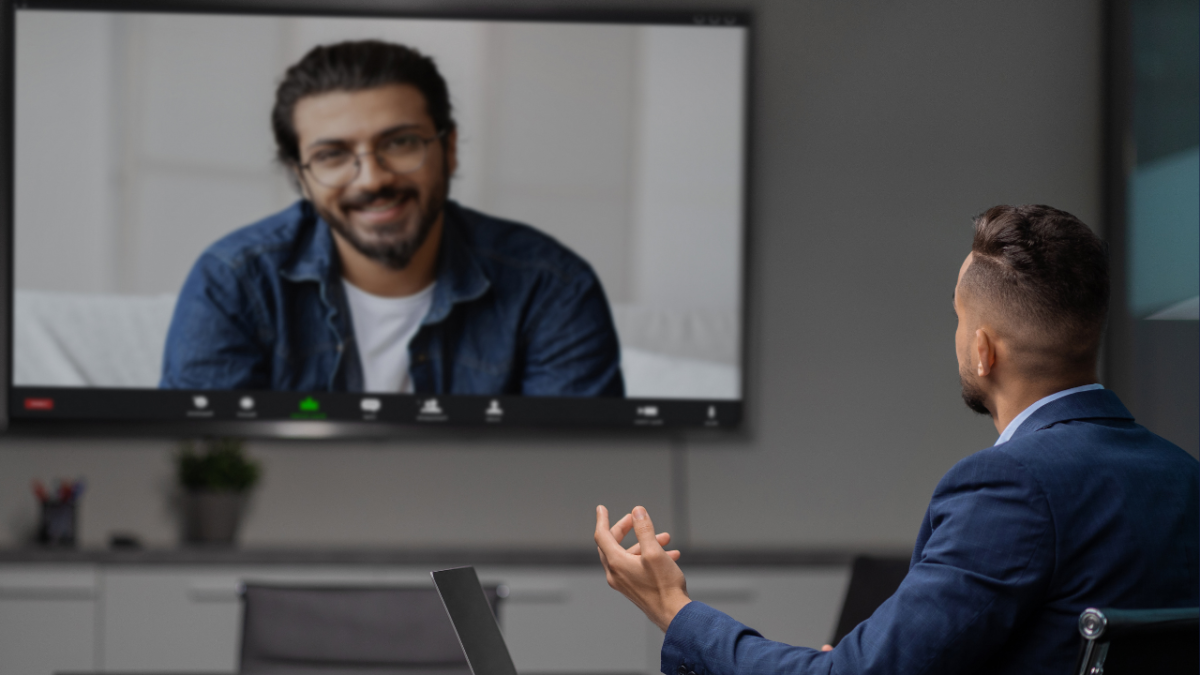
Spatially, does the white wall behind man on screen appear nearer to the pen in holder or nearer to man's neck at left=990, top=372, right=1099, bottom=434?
the pen in holder

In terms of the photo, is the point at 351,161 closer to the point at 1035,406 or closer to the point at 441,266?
the point at 441,266

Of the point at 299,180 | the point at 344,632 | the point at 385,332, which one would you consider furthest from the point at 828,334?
the point at 344,632

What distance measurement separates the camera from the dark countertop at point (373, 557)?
288 cm

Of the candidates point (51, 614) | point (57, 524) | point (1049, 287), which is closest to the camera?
point (1049, 287)

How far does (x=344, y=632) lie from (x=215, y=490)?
1.31 m

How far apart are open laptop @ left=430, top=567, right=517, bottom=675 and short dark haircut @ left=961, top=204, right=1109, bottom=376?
2.44 ft

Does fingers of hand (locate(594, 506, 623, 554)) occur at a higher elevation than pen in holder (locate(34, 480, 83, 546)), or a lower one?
higher

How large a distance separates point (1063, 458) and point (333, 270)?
2.66m

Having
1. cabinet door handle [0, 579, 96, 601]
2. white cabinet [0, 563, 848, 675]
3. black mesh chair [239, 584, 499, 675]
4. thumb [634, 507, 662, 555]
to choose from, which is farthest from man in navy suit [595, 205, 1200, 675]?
cabinet door handle [0, 579, 96, 601]

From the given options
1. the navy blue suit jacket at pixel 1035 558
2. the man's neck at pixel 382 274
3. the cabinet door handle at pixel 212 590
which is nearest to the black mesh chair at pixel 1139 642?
the navy blue suit jacket at pixel 1035 558

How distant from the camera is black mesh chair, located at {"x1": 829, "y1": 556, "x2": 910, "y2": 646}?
84.5 inches

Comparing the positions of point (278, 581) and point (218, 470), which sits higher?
point (218, 470)

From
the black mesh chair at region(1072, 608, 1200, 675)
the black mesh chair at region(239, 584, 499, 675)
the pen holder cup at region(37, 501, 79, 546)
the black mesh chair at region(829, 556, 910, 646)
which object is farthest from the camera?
the pen holder cup at region(37, 501, 79, 546)

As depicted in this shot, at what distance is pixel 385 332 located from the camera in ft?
10.8
